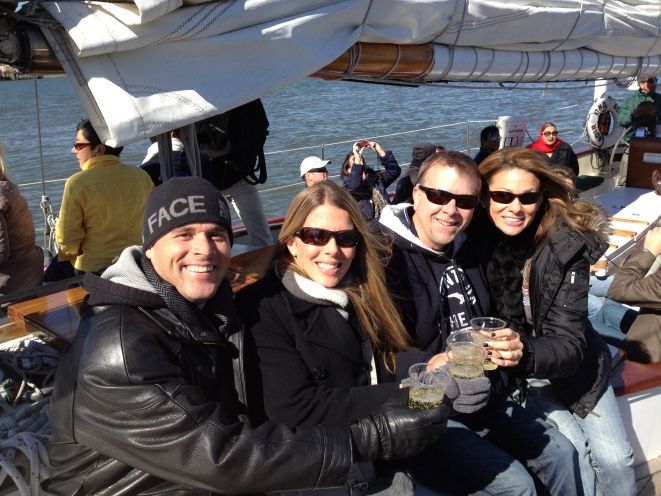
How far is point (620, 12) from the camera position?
4258mm

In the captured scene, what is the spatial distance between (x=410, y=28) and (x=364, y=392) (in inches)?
78.9

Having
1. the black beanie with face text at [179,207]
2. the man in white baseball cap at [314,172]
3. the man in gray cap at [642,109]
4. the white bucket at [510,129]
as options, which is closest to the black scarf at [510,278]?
the black beanie with face text at [179,207]

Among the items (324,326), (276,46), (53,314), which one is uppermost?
(276,46)

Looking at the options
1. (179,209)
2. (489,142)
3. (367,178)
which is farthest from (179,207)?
(489,142)

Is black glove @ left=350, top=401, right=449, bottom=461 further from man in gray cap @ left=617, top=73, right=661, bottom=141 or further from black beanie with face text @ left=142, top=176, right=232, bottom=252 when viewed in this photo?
man in gray cap @ left=617, top=73, right=661, bottom=141

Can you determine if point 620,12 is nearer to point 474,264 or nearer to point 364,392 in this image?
point 474,264

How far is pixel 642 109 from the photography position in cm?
776

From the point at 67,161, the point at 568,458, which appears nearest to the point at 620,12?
the point at 568,458

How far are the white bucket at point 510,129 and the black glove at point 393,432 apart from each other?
6.07 metres

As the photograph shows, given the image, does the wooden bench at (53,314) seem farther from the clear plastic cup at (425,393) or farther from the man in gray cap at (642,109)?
the man in gray cap at (642,109)

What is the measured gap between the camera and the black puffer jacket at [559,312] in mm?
2256

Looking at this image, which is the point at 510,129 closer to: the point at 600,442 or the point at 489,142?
the point at 489,142

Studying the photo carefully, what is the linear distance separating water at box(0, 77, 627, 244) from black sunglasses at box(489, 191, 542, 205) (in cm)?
771

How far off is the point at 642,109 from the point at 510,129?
164 cm
